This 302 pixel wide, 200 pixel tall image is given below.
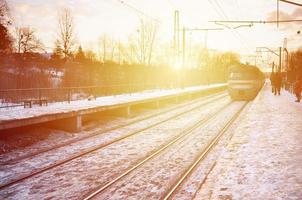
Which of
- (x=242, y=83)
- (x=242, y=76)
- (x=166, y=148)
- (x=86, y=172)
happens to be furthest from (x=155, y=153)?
(x=242, y=76)

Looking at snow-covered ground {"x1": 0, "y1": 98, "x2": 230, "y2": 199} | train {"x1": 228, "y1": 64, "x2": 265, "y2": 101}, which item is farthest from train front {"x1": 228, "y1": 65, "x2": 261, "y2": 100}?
snow-covered ground {"x1": 0, "y1": 98, "x2": 230, "y2": 199}

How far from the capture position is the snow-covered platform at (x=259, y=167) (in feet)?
22.7

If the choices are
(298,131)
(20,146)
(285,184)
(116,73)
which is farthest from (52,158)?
(116,73)

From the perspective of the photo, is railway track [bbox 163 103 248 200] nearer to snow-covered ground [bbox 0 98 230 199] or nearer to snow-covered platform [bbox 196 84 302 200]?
snow-covered platform [bbox 196 84 302 200]

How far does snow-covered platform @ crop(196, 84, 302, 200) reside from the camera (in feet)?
22.7

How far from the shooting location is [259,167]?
28.3 feet

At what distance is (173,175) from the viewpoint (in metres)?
8.34

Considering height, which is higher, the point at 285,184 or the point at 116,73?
the point at 116,73

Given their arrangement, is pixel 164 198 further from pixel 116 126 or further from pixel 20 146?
pixel 116 126

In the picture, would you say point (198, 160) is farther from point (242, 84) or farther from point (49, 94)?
point (242, 84)

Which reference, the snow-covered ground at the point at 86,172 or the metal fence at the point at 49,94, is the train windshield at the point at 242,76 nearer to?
the metal fence at the point at 49,94

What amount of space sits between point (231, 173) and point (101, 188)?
3.03 meters

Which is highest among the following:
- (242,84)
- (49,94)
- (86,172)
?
(242,84)

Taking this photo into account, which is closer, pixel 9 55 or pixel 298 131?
pixel 298 131
